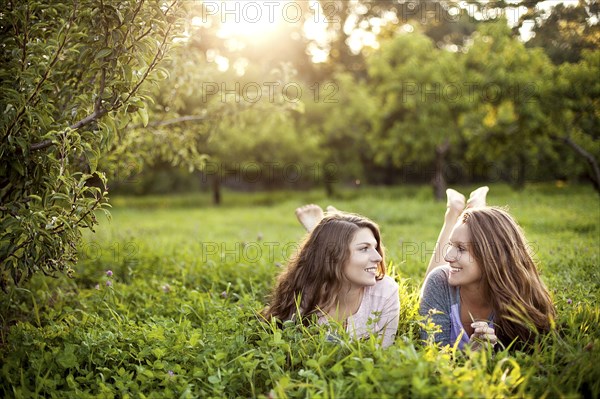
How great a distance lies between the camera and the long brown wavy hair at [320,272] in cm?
320

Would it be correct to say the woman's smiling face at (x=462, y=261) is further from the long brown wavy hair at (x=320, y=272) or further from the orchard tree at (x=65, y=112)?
the orchard tree at (x=65, y=112)

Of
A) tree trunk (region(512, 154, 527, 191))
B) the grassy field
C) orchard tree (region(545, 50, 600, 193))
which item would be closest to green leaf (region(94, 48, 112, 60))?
the grassy field

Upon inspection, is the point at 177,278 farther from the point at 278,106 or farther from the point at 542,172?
the point at 542,172

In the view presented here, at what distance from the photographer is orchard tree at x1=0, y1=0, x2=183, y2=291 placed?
287cm

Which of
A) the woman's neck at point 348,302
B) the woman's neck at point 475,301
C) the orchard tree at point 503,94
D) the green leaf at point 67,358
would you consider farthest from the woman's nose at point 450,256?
the orchard tree at point 503,94

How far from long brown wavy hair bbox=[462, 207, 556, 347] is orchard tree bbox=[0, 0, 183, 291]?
191cm

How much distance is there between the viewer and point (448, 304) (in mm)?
3170

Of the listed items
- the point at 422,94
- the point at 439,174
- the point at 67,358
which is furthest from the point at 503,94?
the point at 67,358

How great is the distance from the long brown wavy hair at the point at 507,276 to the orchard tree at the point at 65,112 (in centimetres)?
191

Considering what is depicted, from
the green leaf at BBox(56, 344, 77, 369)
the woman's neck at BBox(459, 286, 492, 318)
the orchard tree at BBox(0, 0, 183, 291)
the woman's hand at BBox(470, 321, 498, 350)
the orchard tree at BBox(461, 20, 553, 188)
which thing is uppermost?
the orchard tree at BBox(461, 20, 553, 188)

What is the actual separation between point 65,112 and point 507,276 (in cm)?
260

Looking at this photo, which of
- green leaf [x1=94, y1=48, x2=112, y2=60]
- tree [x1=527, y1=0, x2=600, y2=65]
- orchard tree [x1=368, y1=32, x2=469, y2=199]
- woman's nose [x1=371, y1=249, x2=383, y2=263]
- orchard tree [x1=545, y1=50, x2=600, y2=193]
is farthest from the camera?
orchard tree [x1=368, y1=32, x2=469, y2=199]

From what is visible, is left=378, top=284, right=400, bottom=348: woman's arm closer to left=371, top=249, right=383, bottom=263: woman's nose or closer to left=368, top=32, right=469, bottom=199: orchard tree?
left=371, top=249, right=383, bottom=263: woman's nose

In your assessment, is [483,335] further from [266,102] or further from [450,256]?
[266,102]
